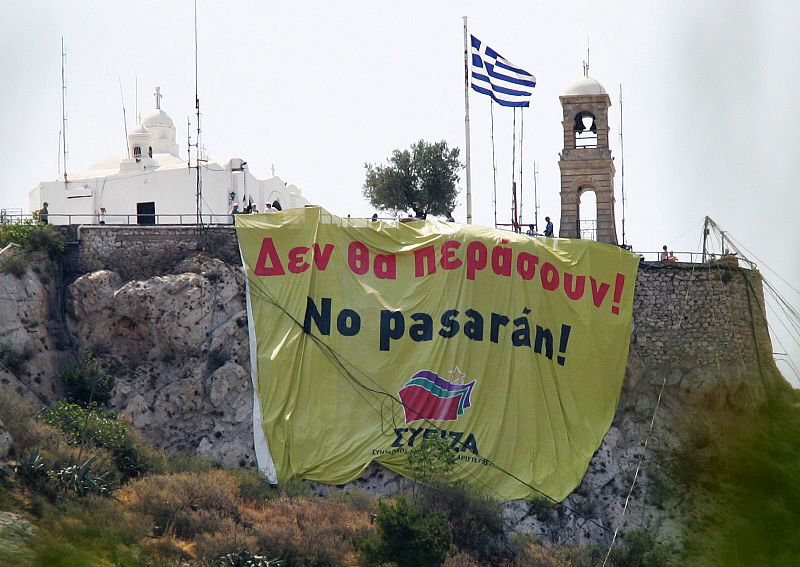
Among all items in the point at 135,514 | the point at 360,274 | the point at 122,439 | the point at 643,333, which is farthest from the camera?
the point at 643,333

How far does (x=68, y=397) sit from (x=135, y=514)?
605 cm

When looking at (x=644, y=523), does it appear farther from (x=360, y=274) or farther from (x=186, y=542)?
(x=186, y=542)

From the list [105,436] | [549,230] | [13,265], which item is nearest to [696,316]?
[549,230]

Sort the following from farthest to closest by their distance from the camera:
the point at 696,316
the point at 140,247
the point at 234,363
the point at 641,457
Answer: the point at 696,316, the point at 140,247, the point at 641,457, the point at 234,363

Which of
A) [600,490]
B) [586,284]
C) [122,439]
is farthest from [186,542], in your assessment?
[586,284]

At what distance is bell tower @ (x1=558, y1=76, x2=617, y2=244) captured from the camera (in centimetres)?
3856

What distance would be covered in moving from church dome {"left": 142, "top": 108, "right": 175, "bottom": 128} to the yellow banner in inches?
645

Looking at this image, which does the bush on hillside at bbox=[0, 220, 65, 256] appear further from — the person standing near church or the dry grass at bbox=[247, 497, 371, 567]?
the person standing near church

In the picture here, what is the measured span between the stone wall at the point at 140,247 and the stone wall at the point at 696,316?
1237cm

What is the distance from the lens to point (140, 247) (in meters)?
34.6

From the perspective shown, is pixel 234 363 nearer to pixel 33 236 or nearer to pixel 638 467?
pixel 33 236

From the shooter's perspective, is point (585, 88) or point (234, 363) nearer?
A: point (234, 363)

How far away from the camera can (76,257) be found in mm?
34469

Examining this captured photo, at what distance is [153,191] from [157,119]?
8.14 m
